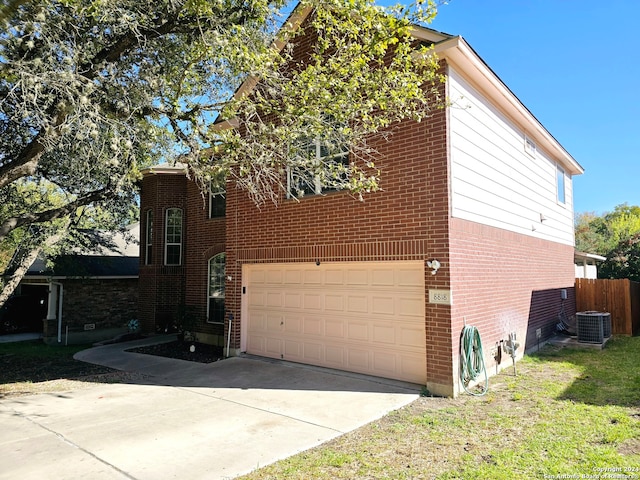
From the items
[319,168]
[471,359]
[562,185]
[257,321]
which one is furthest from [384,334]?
[562,185]

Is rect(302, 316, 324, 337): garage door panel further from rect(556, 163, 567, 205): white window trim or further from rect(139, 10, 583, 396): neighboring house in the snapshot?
rect(556, 163, 567, 205): white window trim

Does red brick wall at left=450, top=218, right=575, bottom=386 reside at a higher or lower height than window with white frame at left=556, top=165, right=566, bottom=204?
lower

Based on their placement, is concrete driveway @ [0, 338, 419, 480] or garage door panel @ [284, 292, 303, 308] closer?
concrete driveway @ [0, 338, 419, 480]

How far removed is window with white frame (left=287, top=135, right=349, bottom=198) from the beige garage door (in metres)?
1.78

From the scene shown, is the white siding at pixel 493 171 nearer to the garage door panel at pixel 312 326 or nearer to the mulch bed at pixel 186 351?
the garage door panel at pixel 312 326

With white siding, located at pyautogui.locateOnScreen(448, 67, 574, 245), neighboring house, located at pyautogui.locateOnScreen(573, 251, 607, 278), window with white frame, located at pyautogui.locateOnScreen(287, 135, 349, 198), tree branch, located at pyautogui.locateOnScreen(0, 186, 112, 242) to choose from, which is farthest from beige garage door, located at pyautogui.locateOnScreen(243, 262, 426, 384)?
neighboring house, located at pyautogui.locateOnScreen(573, 251, 607, 278)

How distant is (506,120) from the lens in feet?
33.4

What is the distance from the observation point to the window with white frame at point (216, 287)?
1328 centimetres

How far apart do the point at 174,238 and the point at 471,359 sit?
1194 cm

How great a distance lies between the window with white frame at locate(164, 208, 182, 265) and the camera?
619 inches

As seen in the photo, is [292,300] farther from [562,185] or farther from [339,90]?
[562,185]

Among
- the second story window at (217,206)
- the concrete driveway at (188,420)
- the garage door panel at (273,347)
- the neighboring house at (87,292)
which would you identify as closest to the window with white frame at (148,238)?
the neighboring house at (87,292)

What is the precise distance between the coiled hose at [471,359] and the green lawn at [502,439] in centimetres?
27

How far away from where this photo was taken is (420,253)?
7535 mm
